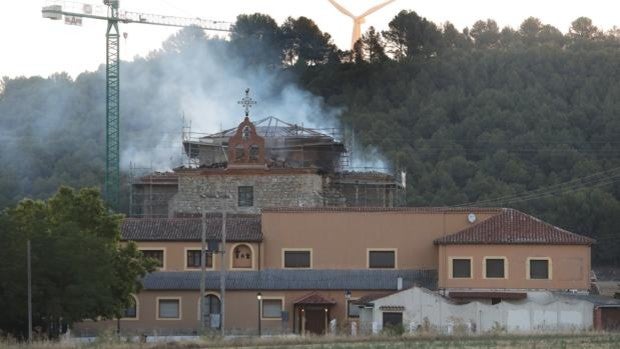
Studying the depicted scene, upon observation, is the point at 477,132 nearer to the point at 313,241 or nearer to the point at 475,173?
the point at 475,173

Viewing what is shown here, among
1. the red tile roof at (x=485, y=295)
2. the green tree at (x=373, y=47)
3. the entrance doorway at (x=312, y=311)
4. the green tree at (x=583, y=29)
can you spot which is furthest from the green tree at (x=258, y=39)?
the red tile roof at (x=485, y=295)

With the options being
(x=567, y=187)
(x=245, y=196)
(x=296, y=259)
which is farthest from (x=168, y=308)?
(x=567, y=187)

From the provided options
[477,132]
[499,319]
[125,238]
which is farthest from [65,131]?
[499,319]

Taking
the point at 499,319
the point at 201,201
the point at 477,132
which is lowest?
the point at 499,319

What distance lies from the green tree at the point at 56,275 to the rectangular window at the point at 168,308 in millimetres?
10529

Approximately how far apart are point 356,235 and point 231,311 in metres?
6.54

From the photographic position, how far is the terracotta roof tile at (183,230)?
249 feet

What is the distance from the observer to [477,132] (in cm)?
13338

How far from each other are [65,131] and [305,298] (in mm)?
68923

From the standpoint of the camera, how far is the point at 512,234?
74.3 m

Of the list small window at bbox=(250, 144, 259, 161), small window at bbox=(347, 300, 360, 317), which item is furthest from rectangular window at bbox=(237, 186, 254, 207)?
small window at bbox=(347, 300, 360, 317)

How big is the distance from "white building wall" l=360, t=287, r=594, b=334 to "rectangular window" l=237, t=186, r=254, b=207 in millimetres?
18402

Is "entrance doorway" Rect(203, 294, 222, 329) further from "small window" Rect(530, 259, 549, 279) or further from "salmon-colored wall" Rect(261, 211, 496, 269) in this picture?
"small window" Rect(530, 259, 549, 279)

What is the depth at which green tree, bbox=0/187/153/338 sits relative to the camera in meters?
58.0
